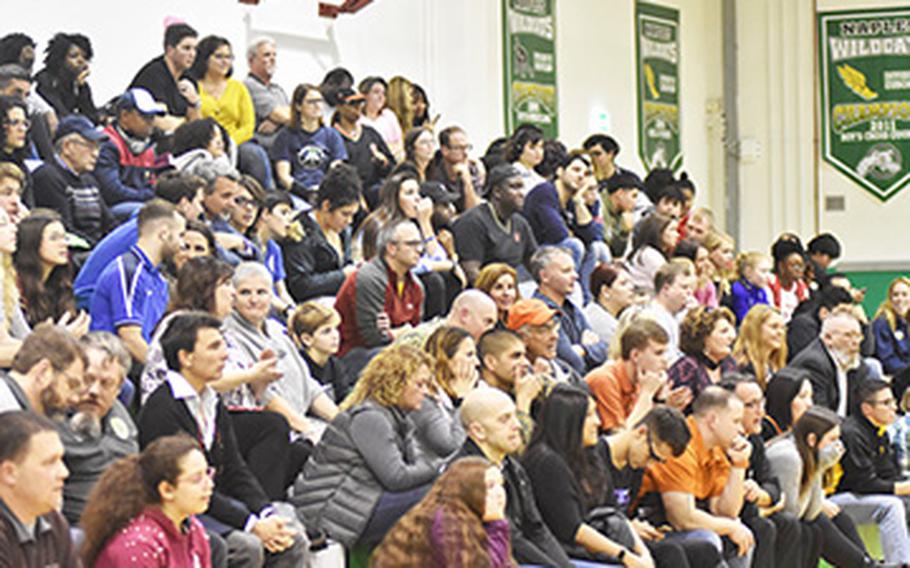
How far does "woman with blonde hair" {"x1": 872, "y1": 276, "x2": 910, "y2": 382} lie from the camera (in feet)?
34.9

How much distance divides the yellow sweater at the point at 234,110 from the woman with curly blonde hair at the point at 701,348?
306 centimetres

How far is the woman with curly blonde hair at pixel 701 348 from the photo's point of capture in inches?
298

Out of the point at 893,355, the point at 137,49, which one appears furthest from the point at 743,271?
the point at 137,49

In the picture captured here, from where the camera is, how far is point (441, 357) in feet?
20.9

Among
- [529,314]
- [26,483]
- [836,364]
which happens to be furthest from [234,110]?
[26,483]

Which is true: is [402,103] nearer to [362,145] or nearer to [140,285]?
[362,145]

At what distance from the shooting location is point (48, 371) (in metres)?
4.79

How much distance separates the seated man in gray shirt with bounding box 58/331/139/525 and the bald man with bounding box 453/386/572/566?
1166 mm

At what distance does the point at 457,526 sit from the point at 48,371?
1.28m

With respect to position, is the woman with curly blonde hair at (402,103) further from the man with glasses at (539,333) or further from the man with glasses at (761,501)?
the man with glasses at (761,501)

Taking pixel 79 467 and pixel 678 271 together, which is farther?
pixel 678 271

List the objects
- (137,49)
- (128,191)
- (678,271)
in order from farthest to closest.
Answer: (137,49) < (678,271) < (128,191)

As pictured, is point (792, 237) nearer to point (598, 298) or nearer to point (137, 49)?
point (598, 298)

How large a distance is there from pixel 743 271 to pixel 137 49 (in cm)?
410
